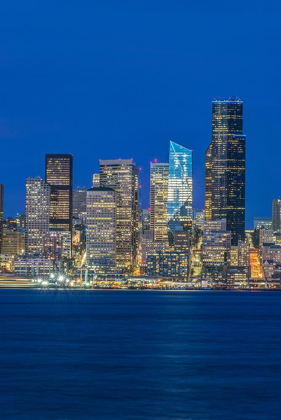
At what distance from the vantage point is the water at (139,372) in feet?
143

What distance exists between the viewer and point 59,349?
2721 inches

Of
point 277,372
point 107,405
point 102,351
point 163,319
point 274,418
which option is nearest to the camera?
point 274,418

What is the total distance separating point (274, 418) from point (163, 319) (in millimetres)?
70976

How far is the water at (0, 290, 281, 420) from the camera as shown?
43656 millimetres

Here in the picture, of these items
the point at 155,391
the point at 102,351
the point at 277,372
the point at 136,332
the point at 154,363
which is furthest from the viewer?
the point at 136,332

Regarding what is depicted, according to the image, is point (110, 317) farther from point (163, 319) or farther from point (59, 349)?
point (59, 349)

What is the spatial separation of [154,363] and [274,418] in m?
20.7

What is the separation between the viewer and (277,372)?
56.6 meters

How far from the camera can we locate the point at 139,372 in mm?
56250

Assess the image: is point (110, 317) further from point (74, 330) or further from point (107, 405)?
point (107, 405)

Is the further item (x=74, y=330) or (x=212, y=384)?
(x=74, y=330)

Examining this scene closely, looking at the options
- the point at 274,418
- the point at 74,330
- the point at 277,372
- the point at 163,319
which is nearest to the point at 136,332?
the point at 74,330

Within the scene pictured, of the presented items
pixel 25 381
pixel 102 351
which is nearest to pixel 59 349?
pixel 102 351

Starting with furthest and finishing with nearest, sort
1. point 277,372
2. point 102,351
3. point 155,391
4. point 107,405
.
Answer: point 102,351 → point 277,372 → point 155,391 → point 107,405
